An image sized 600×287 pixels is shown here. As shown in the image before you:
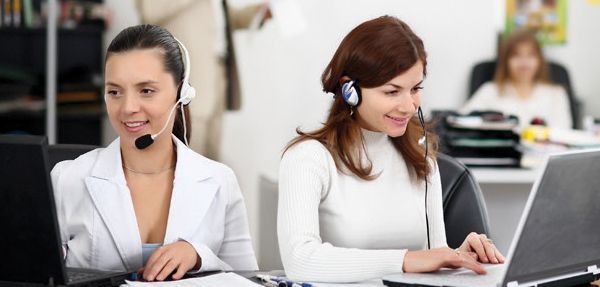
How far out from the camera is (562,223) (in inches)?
58.7

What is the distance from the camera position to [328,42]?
4.95m

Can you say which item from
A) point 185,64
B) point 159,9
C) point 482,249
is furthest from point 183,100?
point 159,9

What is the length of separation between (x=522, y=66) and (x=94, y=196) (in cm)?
385

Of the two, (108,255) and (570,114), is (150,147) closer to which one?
(108,255)

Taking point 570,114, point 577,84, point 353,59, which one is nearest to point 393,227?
point 353,59

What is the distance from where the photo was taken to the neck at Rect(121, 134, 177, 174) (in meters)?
1.79

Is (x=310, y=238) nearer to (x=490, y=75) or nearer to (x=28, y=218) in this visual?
(x=28, y=218)

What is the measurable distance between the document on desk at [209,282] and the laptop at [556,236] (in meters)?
0.24

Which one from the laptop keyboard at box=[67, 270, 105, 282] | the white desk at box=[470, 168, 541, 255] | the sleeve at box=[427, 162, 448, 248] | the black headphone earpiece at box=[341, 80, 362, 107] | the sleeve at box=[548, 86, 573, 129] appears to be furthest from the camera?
the sleeve at box=[548, 86, 573, 129]

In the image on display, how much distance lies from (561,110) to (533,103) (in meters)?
0.16

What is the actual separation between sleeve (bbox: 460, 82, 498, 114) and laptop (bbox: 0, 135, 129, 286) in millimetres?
3948

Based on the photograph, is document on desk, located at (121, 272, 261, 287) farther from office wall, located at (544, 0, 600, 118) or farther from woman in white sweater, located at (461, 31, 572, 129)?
office wall, located at (544, 0, 600, 118)

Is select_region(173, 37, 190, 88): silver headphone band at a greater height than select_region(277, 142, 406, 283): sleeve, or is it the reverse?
select_region(173, 37, 190, 88): silver headphone band

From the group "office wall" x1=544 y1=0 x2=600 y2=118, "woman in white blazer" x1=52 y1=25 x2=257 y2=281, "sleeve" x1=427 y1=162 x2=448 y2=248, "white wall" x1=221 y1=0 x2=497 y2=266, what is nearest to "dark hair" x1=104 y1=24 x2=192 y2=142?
"woman in white blazer" x1=52 y1=25 x2=257 y2=281
